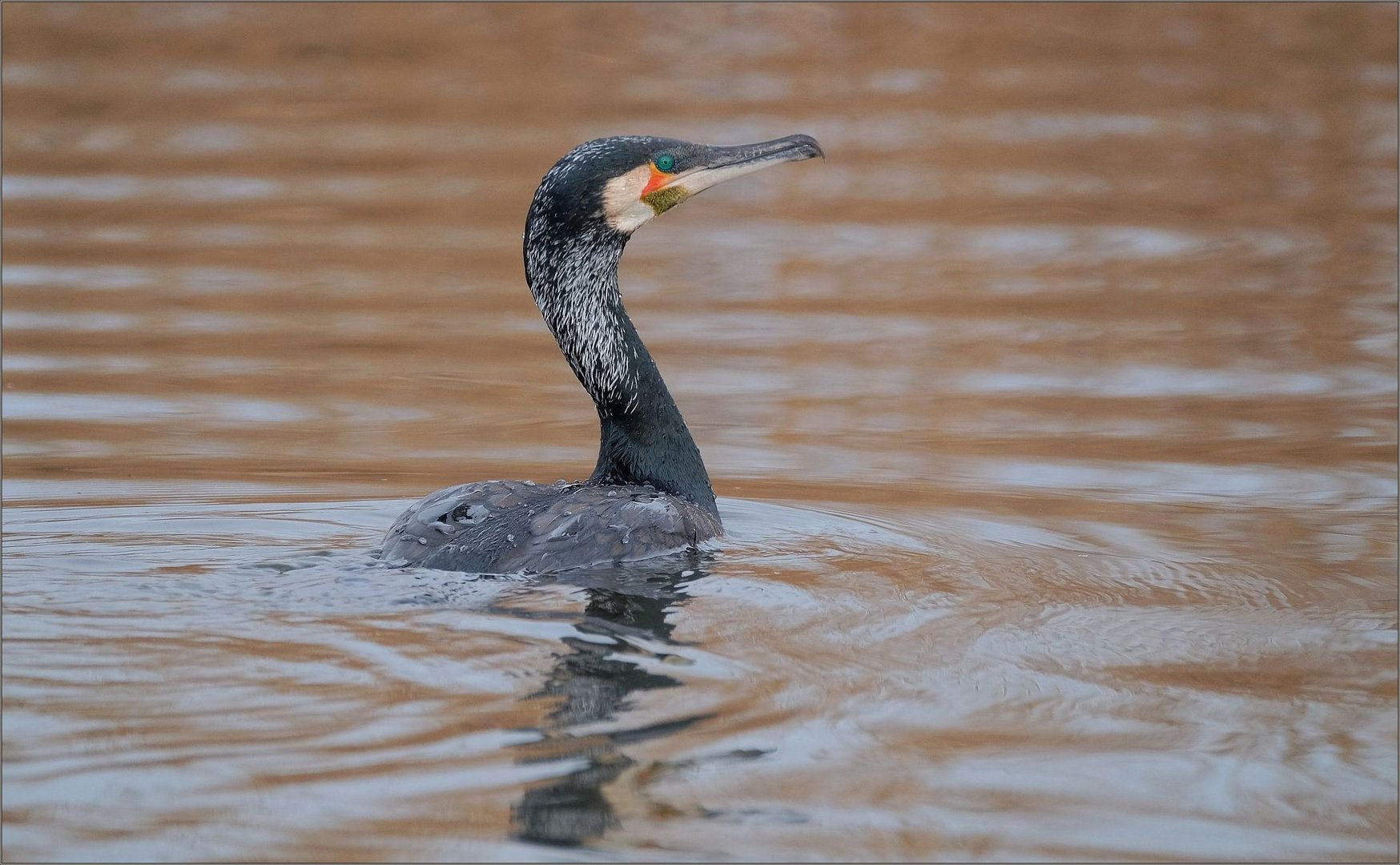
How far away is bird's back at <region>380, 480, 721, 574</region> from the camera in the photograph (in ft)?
17.7

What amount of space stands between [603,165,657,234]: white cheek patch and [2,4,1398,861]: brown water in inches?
44.1

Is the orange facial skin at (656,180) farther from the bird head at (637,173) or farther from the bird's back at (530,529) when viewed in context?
the bird's back at (530,529)

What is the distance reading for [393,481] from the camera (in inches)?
276

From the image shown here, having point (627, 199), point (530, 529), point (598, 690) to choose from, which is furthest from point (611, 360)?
point (598, 690)

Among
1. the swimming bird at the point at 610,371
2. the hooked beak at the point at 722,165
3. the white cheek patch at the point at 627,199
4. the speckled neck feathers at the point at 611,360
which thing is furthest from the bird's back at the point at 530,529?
the hooked beak at the point at 722,165

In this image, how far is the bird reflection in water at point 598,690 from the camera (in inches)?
150

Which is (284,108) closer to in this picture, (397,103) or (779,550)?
(397,103)

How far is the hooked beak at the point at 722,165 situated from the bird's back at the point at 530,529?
3.39 feet

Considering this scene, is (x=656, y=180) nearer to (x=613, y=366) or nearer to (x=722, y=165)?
(x=722, y=165)

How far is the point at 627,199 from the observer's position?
6047mm

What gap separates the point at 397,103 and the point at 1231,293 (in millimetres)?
6562

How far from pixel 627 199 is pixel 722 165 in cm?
34

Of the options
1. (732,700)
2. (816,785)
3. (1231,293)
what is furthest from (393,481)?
(1231,293)

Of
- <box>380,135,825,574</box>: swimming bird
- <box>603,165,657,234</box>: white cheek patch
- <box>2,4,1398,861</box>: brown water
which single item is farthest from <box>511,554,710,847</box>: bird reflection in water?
<box>603,165,657,234</box>: white cheek patch
